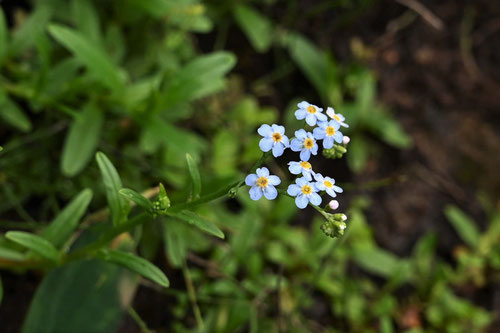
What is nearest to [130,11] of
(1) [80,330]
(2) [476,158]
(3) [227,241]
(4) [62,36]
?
(4) [62,36]

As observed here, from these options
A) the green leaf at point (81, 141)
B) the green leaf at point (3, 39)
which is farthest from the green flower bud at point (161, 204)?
the green leaf at point (3, 39)

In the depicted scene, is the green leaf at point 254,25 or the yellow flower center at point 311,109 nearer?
the yellow flower center at point 311,109

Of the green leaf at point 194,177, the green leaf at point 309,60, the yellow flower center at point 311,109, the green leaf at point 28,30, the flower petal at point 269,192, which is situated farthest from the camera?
the green leaf at point 309,60

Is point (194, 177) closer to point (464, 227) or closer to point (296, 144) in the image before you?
point (296, 144)

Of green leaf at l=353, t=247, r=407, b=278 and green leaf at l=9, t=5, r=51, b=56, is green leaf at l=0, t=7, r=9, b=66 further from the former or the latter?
green leaf at l=353, t=247, r=407, b=278

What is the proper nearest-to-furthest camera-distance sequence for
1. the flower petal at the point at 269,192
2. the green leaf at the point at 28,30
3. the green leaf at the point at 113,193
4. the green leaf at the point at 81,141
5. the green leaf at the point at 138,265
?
the flower petal at the point at 269,192 < the green leaf at the point at 138,265 < the green leaf at the point at 113,193 < the green leaf at the point at 81,141 < the green leaf at the point at 28,30

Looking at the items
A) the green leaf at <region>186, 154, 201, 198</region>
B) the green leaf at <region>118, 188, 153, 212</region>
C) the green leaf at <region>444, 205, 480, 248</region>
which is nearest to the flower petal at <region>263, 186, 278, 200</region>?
the green leaf at <region>186, 154, 201, 198</region>

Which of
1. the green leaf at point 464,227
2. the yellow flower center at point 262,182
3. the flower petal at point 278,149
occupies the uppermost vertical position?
the flower petal at point 278,149

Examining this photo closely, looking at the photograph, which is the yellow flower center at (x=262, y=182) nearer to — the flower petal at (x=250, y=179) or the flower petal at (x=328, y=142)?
the flower petal at (x=250, y=179)
